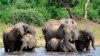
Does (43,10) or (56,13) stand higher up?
(43,10)

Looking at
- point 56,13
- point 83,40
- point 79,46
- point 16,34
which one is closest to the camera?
point 83,40

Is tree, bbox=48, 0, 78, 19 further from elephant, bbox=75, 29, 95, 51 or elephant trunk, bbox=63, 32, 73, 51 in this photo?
elephant trunk, bbox=63, 32, 73, 51

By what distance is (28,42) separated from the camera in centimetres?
1942

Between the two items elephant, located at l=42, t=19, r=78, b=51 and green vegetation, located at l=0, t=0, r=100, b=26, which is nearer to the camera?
elephant, located at l=42, t=19, r=78, b=51

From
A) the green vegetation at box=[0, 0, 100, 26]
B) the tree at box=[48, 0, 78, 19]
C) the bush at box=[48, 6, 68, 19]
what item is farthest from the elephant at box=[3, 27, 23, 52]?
the bush at box=[48, 6, 68, 19]

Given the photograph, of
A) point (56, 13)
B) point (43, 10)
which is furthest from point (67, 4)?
point (43, 10)

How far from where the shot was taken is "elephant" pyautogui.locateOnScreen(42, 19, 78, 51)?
60.5 feet

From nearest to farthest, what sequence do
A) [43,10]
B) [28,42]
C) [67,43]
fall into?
[67,43] < [28,42] < [43,10]

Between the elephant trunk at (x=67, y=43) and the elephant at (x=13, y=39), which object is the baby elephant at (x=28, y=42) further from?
the elephant trunk at (x=67, y=43)

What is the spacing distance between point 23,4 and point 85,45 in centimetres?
1971

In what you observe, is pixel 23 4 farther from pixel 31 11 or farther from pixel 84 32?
pixel 84 32

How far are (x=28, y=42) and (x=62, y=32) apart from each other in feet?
4.47

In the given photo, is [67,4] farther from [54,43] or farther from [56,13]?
[54,43]

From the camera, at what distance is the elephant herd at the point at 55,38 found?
18627mm
